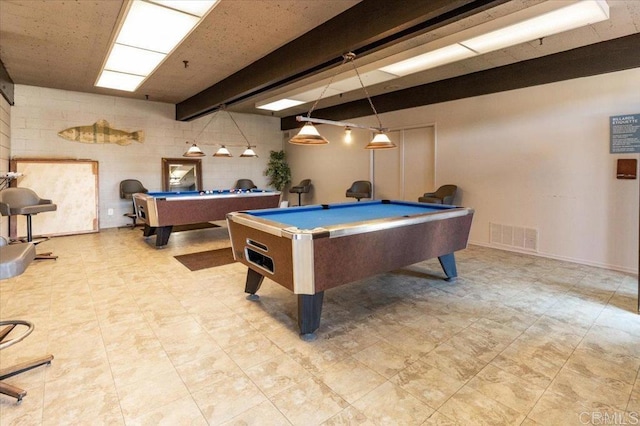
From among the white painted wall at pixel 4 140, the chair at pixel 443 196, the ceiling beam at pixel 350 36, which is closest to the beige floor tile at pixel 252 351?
the ceiling beam at pixel 350 36

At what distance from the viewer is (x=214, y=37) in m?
3.88

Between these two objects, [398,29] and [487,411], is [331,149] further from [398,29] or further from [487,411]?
[487,411]

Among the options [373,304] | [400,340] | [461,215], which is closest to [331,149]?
[461,215]

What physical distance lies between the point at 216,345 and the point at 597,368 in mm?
2509

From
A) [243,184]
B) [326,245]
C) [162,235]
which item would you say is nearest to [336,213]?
[326,245]

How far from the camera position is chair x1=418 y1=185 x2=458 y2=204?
5.49 metres

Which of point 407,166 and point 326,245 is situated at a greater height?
point 407,166

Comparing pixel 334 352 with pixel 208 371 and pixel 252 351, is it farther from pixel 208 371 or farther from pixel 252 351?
pixel 208 371

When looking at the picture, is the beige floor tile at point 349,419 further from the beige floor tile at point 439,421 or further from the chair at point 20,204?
the chair at point 20,204

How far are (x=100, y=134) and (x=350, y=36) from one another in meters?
6.24

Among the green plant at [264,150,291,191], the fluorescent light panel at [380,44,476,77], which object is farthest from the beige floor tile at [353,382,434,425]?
the green plant at [264,150,291,191]

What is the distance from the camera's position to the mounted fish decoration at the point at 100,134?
257 inches

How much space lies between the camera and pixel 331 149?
827cm

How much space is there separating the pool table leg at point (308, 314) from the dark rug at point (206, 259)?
7.18ft
